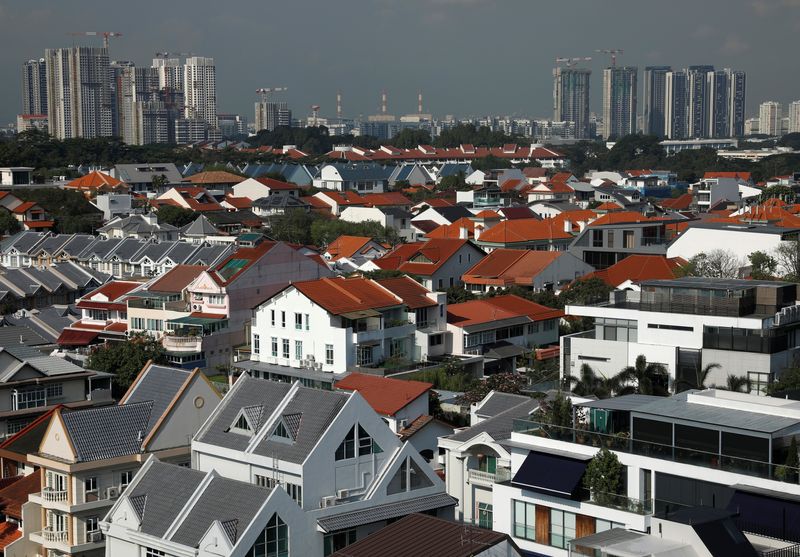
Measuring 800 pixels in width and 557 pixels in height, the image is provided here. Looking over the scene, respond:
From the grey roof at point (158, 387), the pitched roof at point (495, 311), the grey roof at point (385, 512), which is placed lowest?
the grey roof at point (385, 512)

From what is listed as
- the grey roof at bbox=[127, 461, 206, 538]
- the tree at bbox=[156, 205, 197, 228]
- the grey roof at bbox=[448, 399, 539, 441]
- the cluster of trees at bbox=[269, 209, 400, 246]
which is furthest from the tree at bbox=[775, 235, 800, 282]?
the tree at bbox=[156, 205, 197, 228]

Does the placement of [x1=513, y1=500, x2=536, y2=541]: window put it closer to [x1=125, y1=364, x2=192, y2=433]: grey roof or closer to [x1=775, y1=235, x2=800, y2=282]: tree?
[x1=125, y1=364, x2=192, y2=433]: grey roof

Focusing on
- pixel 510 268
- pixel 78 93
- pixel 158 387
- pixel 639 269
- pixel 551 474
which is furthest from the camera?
pixel 78 93

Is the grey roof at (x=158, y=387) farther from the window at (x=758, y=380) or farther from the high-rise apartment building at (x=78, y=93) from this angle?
the high-rise apartment building at (x=78, y=93)


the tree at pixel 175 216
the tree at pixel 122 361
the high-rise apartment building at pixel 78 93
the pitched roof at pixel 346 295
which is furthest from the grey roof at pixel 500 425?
the high-rise apartment building at pixel 78 93

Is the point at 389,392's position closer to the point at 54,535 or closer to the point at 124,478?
the point at 124,478

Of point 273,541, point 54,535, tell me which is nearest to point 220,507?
point 273,541

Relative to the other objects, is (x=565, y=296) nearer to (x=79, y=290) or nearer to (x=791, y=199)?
(x=79, y=290)
